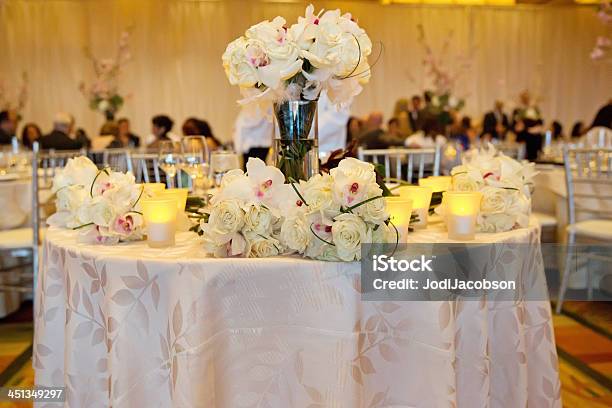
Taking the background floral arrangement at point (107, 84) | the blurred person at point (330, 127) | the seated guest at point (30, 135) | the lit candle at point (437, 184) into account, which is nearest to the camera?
the lit candle at point (437, 184)

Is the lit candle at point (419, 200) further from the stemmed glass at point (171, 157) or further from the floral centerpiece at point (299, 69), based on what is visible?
the stemmed glass at point (171, 157)

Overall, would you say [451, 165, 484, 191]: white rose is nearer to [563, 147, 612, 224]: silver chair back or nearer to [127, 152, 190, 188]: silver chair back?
[127, 152, 190, 188]: silver chair back

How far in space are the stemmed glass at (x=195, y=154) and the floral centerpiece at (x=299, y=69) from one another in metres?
0.48

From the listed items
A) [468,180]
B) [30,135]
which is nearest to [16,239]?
[468,180]

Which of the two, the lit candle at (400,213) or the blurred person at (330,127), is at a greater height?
the blurred person at (330,127)

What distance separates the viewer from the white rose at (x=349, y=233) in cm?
142

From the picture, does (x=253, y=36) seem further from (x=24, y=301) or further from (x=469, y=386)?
(x=24, y=301)

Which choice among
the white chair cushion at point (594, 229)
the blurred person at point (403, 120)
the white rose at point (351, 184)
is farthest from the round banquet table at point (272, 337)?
the blurred person at point (403, 120)

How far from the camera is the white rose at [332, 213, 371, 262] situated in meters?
1.42

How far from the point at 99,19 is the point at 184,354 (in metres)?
10.4

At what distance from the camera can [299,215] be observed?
4.91 ft

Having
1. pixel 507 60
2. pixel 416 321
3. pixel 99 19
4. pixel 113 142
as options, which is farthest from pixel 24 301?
pixel 507 60

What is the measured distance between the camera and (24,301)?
4.52m

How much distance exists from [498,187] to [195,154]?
1.01 metres
